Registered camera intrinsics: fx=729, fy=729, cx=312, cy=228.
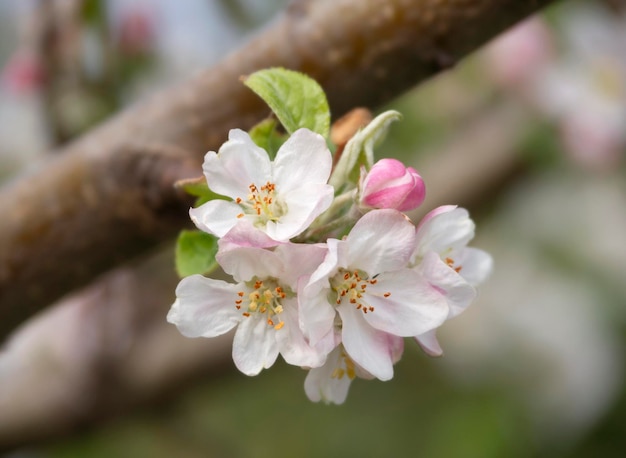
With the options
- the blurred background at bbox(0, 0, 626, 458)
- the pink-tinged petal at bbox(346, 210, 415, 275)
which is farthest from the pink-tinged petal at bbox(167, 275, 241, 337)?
the blurred background at bbox(0, 0, 626, 458)

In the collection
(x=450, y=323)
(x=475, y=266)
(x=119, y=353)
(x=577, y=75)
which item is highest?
(x=475, y=266)

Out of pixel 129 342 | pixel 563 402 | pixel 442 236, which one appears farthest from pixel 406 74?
pixel 563 402

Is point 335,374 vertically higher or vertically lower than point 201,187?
lower

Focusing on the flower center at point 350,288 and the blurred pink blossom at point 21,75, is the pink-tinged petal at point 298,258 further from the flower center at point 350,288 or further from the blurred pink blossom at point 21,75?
the blurred pink blossom at point 21,75

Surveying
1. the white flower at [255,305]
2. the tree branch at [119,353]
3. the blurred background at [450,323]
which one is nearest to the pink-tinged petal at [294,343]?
the white flower at [255,305]

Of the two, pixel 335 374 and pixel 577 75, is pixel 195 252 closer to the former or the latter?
pixel 335 374

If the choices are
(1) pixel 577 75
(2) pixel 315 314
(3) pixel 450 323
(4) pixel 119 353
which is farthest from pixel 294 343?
(3) pixel 450 323

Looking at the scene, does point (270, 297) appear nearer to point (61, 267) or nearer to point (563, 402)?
point (61, 267)
